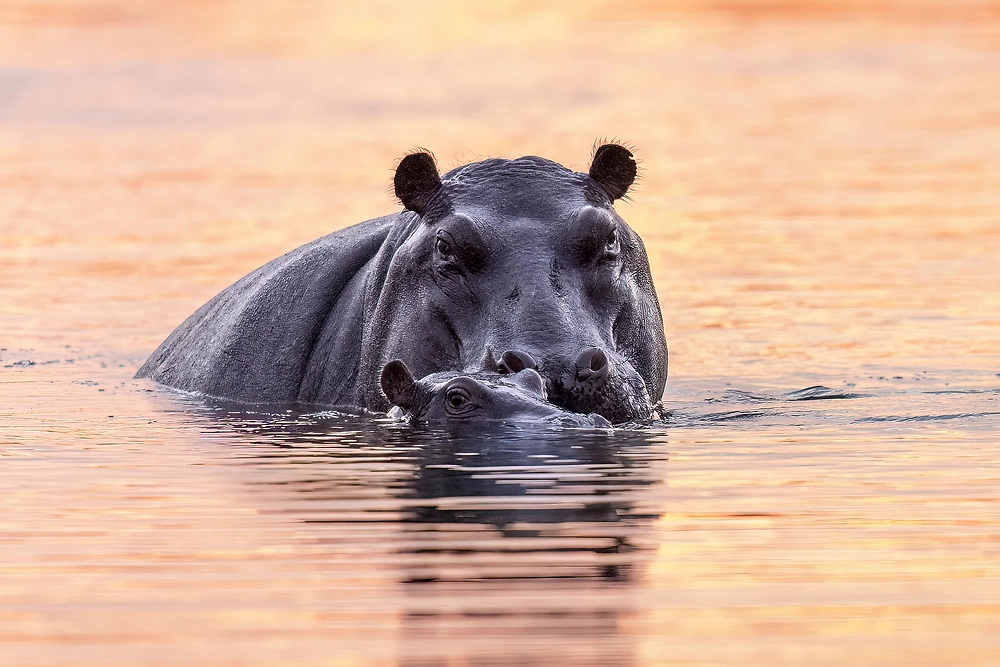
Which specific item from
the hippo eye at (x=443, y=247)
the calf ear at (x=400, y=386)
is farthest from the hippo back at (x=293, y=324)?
the calf ear at (x=400, y=386)

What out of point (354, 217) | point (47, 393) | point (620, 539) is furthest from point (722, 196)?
point (620, 539)

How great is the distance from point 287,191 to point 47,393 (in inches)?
781

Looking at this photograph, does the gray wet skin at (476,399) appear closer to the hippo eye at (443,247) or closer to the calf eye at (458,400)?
the calf eye at (458,400)

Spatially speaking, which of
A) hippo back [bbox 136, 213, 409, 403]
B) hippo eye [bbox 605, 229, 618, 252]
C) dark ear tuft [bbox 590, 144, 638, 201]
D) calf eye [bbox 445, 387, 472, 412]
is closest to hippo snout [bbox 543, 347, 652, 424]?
calf eye [bbox 445, 387, 472, 412]

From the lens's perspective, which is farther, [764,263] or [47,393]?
[764,263]

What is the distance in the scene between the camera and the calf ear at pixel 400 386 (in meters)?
8.39

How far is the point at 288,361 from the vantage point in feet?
35.6

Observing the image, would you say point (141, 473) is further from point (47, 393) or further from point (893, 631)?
point (47, 393)

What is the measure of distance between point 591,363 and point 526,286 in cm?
75

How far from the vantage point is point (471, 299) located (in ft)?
29.8

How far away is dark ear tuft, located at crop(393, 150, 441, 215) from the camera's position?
9.83 metres

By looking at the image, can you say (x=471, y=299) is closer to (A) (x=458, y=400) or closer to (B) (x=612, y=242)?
(B) (x=612, y=242)

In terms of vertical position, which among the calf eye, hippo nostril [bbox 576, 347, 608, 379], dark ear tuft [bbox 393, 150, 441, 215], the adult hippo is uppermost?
dark ear tuft [bbox 393, 150, 441, 215]

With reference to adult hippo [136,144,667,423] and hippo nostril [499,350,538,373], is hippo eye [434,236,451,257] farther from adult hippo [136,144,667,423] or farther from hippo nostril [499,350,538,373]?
hippo nostril [499,350,538,373]
